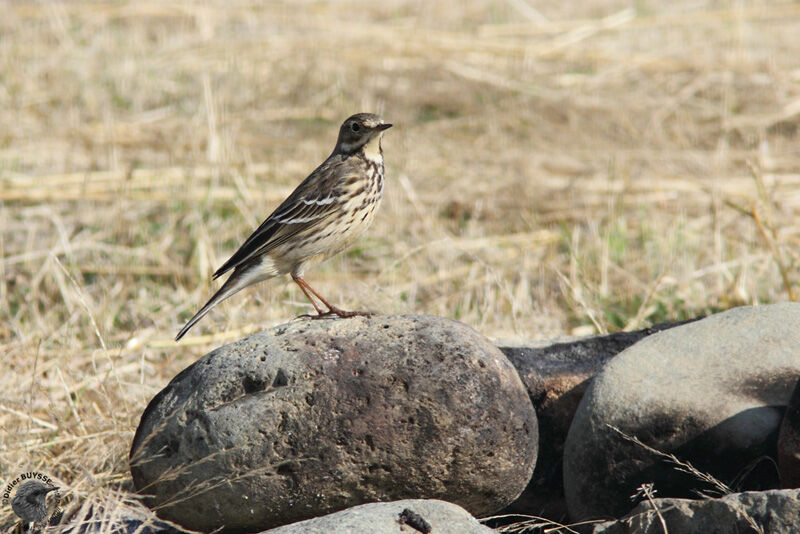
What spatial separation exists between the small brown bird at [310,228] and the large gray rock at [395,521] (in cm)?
187

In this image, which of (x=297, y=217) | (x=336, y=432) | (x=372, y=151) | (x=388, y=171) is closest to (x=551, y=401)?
(x=336, y=432)

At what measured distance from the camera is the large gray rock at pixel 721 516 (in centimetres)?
353

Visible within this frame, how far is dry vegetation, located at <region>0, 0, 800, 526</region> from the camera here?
21.7 ft

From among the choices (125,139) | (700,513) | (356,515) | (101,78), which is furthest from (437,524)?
(101,78)

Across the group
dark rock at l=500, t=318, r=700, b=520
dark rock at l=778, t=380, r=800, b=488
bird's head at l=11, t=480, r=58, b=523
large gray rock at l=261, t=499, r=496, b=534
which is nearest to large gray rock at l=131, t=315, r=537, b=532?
large gray rock at l=261, t=499, r=496, b=534

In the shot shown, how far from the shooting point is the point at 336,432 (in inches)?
165

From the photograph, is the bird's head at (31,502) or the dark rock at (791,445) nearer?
the dark rock at (791,445)

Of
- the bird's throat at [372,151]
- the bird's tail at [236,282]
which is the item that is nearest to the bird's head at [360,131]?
the bird's throat at [372,151]

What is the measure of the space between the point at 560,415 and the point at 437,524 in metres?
1.29

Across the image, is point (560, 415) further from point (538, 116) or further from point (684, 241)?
point (538, 116)

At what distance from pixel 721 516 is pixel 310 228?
2.89 metres

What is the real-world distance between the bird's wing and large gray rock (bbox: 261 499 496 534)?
6.88 feet

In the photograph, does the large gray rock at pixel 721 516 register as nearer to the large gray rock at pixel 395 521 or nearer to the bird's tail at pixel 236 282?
the large gray rock at pixel 395 521

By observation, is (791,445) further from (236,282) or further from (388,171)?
(388,171)
